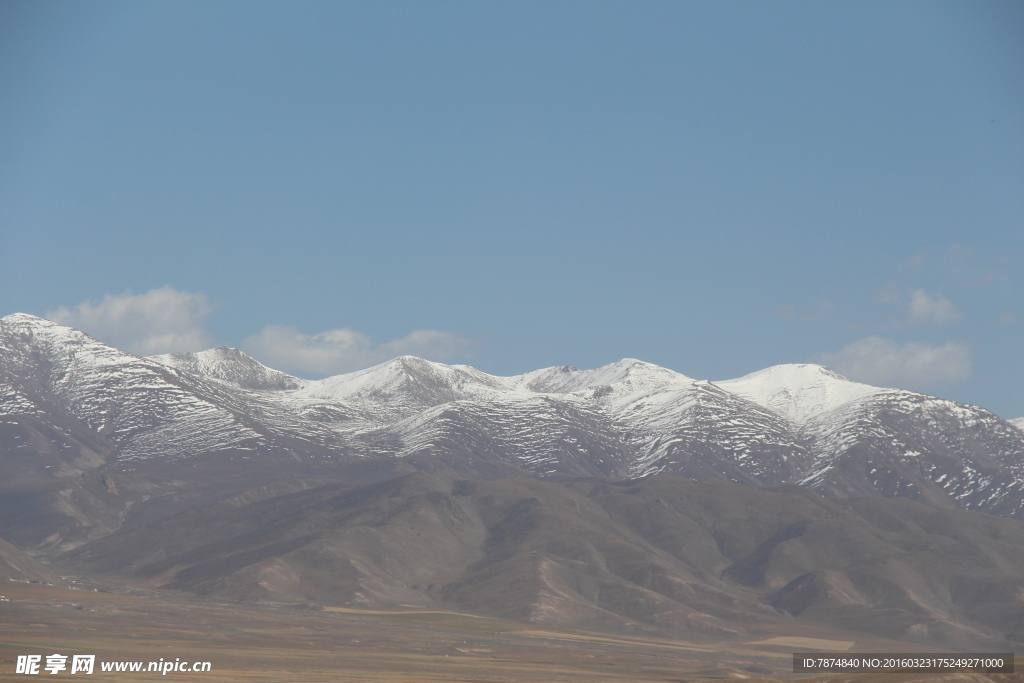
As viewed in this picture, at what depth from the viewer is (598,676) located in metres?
185

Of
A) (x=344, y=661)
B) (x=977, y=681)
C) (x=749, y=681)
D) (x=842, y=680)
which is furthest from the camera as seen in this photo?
(x=344, y=661)

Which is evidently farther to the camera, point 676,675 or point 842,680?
point 676,675

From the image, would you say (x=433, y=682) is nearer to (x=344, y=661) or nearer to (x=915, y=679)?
(x=344, y=661)

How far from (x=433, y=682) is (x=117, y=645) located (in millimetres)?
54648

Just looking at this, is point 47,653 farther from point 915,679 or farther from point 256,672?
point 915,679

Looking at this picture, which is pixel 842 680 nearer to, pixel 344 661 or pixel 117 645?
pixel 344 661

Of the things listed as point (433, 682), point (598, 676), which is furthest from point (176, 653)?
point (598, 676)

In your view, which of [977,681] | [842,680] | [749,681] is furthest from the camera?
[749,681]

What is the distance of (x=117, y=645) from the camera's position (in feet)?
586

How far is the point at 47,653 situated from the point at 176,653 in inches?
811

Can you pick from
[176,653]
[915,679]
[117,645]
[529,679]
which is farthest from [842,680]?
[117,645]

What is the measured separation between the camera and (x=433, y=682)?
158m

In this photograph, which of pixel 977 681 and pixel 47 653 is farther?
pixel 47 653

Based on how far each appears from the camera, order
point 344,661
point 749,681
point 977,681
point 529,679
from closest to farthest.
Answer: point 977,681 < point 749,681 < point 529,679 < point 344,661
